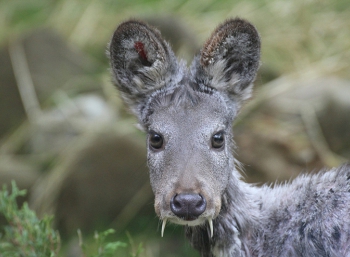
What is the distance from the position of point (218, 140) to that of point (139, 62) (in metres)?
1.02

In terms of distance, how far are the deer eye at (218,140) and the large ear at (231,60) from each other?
0.47 meters

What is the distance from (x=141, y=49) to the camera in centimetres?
488

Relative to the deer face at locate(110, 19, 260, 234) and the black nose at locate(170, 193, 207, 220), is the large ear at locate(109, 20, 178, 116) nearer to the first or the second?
the deer face at locate(110, 19, 260, 234)

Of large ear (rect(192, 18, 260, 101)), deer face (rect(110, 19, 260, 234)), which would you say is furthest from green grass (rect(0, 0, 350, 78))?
deer face (rect(110, 19, 260, 234))

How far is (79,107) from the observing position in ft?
31.7

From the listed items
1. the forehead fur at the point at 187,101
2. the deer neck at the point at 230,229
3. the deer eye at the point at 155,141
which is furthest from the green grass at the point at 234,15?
the deer eye at the point at 155,141

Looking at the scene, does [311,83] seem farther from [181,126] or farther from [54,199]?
[181,126]

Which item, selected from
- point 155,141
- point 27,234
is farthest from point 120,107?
point 155,141

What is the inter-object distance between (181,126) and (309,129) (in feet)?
14.2

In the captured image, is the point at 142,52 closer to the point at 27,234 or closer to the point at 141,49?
the point at 141,49

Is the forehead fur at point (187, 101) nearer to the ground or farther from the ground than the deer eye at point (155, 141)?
farther from the ground

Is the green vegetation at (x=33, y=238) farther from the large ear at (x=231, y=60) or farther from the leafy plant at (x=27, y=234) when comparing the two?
the large ear at (x=231, y=60)

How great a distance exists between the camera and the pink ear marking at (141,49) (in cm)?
483

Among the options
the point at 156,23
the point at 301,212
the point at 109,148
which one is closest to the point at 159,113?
the point at 301,212
